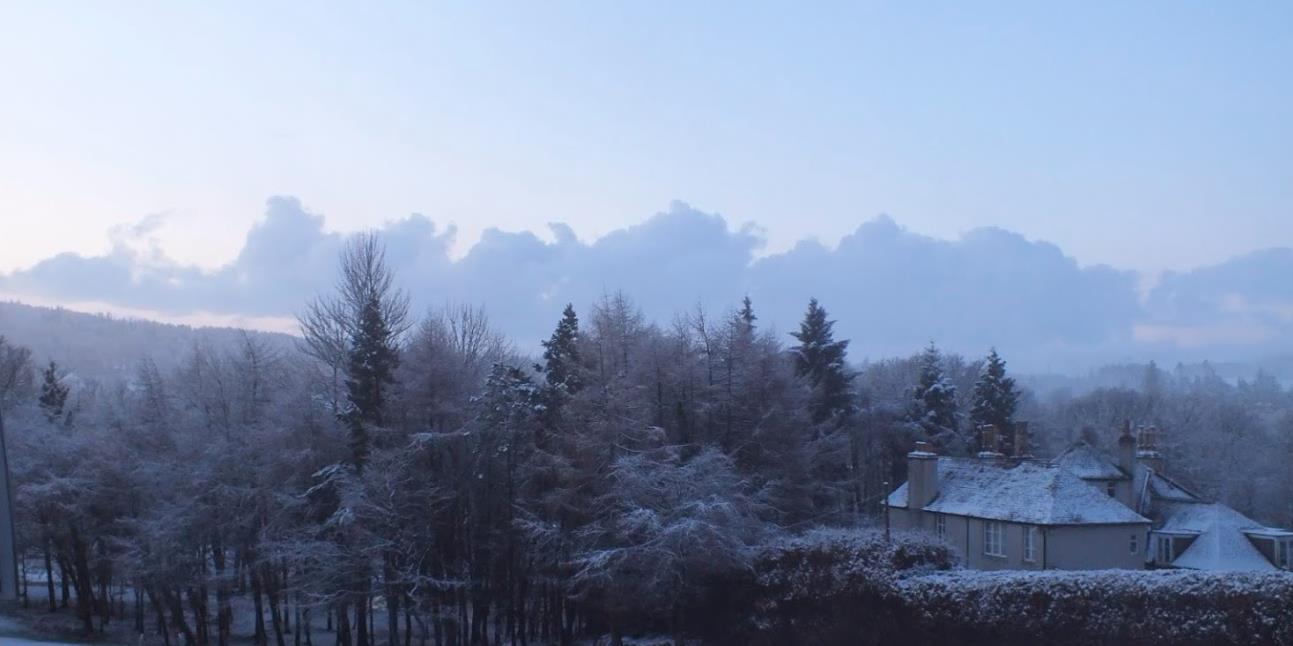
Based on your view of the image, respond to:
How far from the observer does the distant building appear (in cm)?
4025

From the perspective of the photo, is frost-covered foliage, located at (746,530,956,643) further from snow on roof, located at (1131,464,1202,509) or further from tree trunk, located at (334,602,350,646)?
snow on roof, located at (1131,464,1202,509)

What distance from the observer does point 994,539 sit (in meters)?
42.6

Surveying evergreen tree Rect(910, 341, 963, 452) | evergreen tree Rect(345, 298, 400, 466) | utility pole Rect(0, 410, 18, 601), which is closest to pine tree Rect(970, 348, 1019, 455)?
evergreen tree Rect(910, 341, 963, 452)

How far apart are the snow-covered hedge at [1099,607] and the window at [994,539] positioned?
10168 mm

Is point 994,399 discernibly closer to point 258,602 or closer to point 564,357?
point 564,357

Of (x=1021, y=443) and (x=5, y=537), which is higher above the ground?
(x=5, y=537)

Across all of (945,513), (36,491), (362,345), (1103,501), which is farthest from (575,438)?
(36,491)

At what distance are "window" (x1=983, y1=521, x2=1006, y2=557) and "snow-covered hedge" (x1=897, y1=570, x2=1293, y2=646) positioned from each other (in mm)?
10168

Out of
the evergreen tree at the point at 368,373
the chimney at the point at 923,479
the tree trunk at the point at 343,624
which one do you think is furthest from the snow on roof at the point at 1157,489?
the tree trunk at the point at 343,624

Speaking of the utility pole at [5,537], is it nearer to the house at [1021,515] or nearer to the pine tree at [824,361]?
the house at [1021,515]

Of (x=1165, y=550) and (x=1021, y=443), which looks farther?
(x=1021, y=443)

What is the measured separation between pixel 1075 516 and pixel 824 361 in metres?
21.8

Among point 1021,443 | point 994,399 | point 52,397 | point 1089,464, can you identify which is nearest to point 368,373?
point 1021,443

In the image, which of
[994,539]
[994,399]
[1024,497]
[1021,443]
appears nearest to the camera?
[1024,497]
